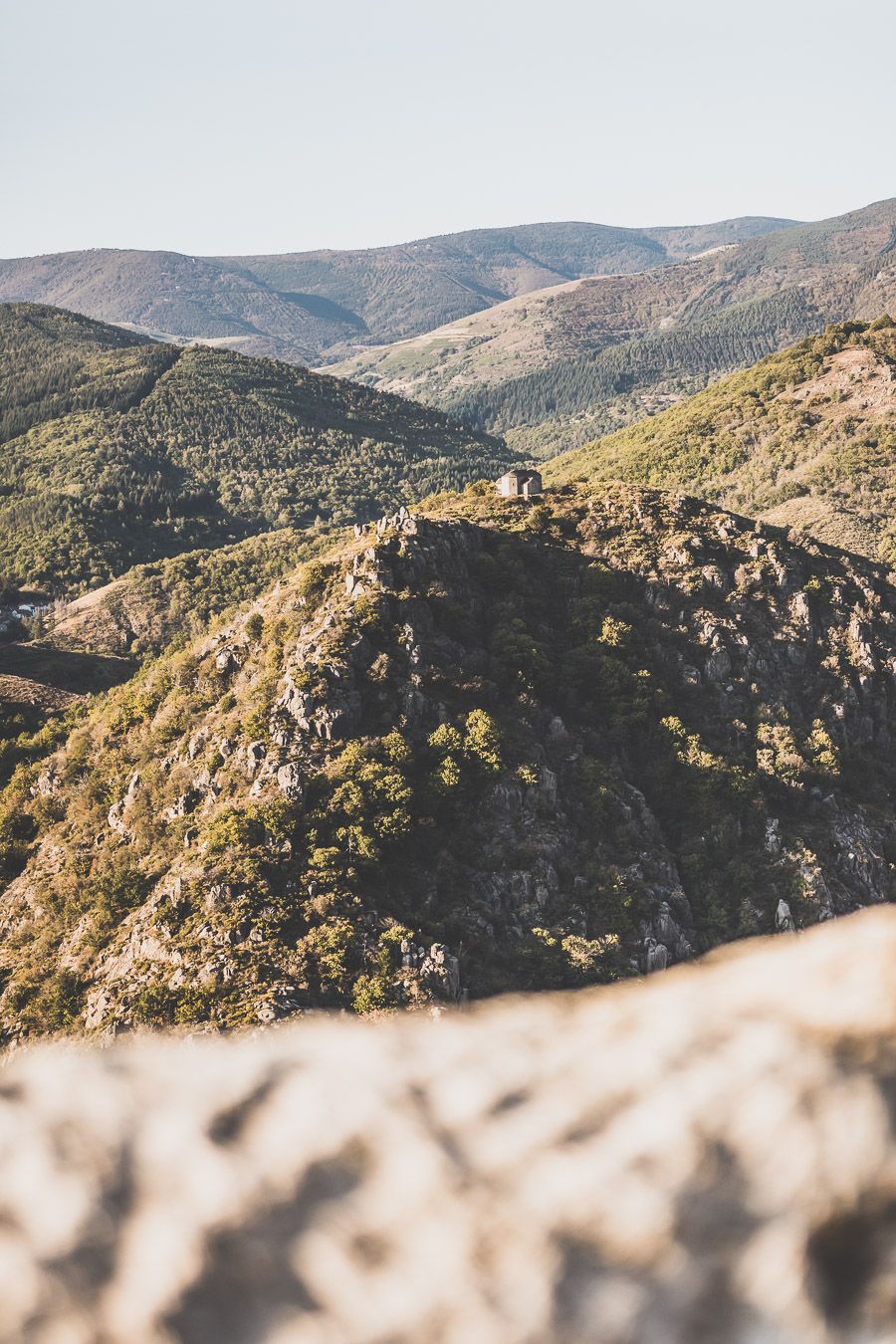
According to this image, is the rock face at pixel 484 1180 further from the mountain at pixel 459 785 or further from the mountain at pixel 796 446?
the mountain at pixel 796 446

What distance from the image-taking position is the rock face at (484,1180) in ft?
7.29

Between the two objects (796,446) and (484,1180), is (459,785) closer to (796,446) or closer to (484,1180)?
(484,1180)

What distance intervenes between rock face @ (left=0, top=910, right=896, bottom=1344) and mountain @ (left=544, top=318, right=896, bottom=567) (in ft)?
296

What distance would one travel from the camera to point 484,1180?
2.45 m

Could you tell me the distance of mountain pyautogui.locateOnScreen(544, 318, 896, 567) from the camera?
324ft

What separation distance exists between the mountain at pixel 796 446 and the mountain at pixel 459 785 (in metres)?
43.7

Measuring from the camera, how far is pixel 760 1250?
7.36 feet

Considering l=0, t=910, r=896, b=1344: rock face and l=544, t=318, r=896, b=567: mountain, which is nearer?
l=0, t=910, r=896, b=1344: rock face

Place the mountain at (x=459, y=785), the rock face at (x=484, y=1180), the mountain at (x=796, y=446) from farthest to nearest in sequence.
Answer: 1. the mountain at (x=796, y=446)
2. the mountain at (x=459, y=785)
3. the rock face at (x=484, y=1180)

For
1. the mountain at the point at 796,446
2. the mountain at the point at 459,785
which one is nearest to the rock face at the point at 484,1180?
the mountain at the point at 459,785

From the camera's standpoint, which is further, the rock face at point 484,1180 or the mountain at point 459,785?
the mountain at point 459,785

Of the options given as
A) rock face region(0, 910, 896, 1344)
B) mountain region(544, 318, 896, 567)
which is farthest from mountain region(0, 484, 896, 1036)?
mountain region(544, 318, 896, 567)

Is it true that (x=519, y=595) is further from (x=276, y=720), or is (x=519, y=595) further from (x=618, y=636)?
(x=276, y=720)

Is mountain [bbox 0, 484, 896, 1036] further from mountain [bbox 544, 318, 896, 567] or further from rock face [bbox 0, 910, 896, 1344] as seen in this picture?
mountain [bbox 544, 318, 896, 567]
